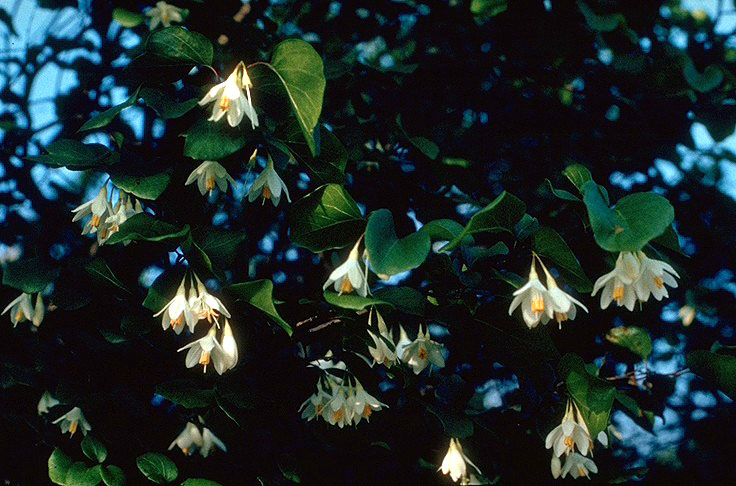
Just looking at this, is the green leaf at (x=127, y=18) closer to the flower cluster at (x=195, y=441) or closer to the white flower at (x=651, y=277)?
the flower cluster at (x=195, y=441)

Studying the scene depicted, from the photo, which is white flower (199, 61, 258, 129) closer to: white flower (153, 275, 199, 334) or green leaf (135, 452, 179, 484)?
white flower (153, 275, 199, 334)

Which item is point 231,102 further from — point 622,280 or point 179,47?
point 622,280

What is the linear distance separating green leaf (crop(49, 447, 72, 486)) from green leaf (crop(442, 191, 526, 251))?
1.08 m

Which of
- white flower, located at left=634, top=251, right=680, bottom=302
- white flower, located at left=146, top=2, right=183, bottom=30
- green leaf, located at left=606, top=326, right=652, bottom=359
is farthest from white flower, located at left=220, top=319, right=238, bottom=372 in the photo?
white flower, located at left=146, top=2, right=183, bottom=30

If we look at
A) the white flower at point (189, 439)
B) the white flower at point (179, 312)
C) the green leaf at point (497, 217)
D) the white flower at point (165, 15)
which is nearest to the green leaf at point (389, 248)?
the green leaf at point (497, 217)

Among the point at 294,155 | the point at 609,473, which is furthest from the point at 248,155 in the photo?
the point at 609,473

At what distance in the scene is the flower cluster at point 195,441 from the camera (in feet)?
7.45

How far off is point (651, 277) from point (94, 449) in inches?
52.9

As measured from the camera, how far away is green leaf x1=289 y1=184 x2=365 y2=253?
1.44m

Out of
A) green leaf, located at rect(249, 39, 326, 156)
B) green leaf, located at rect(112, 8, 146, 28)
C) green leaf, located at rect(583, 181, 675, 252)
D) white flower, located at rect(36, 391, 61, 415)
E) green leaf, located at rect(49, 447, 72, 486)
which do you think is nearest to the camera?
green leaf, located at rect(583, 181, 675, 252)

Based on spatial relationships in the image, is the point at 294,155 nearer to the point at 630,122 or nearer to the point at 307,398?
the point at 307,398

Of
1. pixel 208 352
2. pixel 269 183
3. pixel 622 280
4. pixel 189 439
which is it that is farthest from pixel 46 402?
pixel 622 280

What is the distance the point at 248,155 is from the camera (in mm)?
1706

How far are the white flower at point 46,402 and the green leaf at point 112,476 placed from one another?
472 mm
